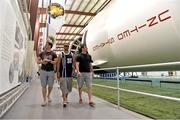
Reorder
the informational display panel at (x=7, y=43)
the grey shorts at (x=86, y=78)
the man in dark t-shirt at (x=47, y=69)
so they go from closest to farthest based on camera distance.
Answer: the informational display panel at (x=7, y=43), the man in dark t-shirt at (x=47, y=69), the grey shorts at (x=86, y=78)

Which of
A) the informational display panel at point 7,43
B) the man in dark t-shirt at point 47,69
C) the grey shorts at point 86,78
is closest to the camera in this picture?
the informational display panel at point 7,43

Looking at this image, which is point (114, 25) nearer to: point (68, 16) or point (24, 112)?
point (24, 112)

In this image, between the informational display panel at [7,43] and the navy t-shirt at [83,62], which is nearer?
the informational display panel at [7,43]

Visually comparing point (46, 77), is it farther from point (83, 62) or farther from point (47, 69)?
point (83, 62)

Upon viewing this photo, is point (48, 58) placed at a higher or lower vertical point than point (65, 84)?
higher

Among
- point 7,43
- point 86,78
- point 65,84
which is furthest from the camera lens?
point 86,78

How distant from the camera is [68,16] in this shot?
28016mm

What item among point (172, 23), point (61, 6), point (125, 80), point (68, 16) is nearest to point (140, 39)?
point (172, 23)

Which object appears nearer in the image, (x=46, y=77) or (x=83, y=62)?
(x=46, y=77)

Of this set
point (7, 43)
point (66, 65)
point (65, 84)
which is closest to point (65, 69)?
point (66, 65)

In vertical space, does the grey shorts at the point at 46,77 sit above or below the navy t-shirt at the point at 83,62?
below

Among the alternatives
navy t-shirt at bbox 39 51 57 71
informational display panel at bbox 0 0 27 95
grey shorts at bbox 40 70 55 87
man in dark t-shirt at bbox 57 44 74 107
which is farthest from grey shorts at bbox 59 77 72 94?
informational display panel at bbox 0 0 27 95

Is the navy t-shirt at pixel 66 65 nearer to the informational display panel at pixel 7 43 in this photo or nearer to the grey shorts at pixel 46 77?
the grey shorts at pixel 46 77

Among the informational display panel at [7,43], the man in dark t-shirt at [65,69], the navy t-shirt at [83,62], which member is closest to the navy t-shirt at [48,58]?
the man in dark t-shirt at [65,69]
